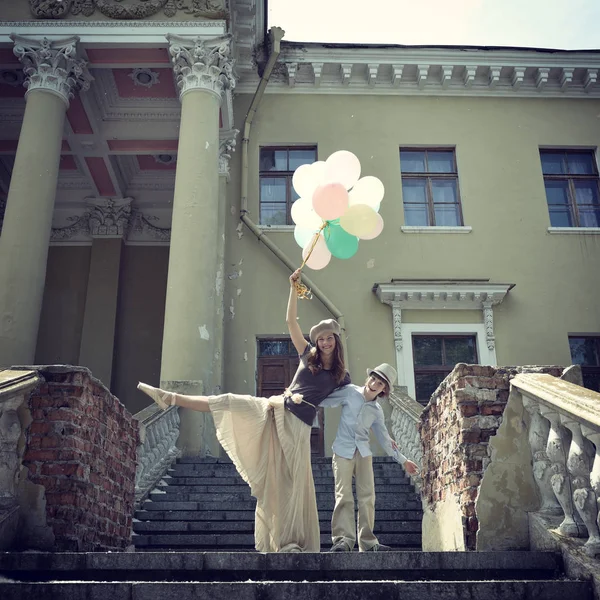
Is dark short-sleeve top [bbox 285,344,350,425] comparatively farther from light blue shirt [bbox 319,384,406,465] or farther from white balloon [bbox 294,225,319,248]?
white balloon [bbox 294,225,319,248]

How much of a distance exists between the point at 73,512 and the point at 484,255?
1064 centimetres

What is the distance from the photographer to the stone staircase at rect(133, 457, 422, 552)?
20.5ft

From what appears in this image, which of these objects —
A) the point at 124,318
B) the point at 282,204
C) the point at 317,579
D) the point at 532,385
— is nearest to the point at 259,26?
the point at 282,204

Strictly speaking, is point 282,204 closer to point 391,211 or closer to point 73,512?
point 391,211

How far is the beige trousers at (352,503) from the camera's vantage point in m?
5.11

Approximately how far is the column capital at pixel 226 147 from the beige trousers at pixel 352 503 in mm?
9404

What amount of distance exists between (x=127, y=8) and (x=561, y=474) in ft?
34.4

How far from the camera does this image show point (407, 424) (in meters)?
9.20

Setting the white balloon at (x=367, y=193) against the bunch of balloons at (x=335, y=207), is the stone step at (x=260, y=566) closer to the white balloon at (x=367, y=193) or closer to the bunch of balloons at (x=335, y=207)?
the bunch of balloons at (x=335, y=207)

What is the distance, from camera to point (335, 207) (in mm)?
5387

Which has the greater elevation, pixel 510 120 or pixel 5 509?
pixel 510 120

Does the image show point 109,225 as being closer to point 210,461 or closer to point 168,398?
point 210,461

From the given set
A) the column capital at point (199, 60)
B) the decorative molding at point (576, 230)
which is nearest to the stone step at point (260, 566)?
the column capital at point (199, 60)

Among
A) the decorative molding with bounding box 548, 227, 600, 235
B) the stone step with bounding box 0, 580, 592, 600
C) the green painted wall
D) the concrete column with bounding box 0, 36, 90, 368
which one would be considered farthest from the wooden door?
the stone step with bounding box 0, 580, 592, 600
